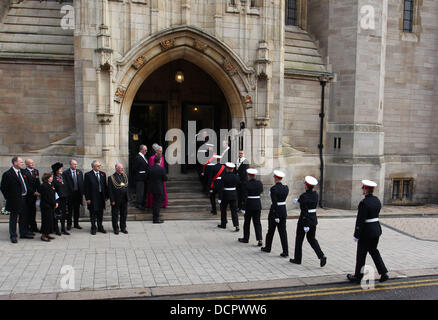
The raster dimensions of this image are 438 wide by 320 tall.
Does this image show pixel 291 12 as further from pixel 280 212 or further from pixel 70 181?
pixel 70 181

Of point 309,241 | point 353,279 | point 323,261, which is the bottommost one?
point 353,279

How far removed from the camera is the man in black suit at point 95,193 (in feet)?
31.8

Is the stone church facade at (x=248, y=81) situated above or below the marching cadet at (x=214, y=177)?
above

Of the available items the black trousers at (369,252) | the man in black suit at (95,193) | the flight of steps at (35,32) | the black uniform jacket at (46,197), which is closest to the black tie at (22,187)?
the black uniform jacket at (46,197)

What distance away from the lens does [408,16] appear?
16422 millimetres

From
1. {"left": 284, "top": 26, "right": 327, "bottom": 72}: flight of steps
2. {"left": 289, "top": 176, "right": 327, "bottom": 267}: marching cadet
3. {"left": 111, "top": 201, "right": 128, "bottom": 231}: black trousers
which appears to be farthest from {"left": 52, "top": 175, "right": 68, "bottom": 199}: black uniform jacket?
{"left": 284, "top": 26, "right": 327, "bottom": 72}: flight of steps

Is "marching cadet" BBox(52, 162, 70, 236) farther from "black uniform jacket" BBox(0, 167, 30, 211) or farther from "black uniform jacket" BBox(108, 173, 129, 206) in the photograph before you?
"black uniform jacket" BBox(108, 173, 129, 206)

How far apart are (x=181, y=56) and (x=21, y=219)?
21.4 feet

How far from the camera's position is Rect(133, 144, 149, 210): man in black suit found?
11.6 m

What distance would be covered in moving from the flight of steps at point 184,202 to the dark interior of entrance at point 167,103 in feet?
5.45

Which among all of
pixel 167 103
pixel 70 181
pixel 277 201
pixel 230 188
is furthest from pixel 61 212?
pixel 167 103

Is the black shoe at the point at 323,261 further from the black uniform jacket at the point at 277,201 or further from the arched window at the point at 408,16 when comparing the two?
the arched window at the point at 408,16

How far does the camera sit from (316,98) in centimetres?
→ 1498
